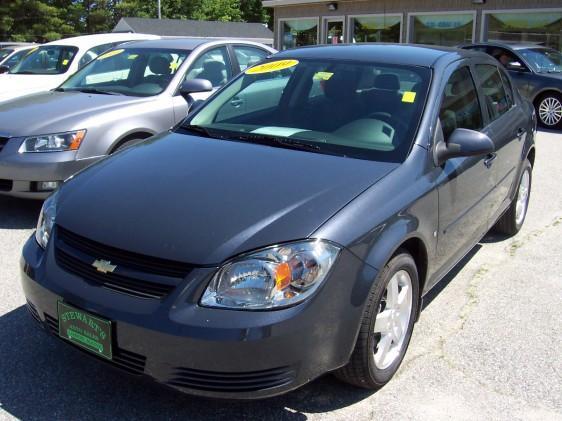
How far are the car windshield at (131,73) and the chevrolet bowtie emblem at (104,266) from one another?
12.6 feet

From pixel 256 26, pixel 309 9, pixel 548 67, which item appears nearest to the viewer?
pixel 548 67

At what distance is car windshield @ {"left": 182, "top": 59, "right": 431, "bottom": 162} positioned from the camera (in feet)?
11.4

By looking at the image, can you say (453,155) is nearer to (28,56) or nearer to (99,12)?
(28,56)

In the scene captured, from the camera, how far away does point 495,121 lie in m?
4.52

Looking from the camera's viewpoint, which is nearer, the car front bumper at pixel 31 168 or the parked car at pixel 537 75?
the car front bumper at pixel 31 168

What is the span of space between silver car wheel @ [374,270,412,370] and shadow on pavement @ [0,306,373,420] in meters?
0.22

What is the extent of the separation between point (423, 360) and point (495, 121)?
1.98 metres

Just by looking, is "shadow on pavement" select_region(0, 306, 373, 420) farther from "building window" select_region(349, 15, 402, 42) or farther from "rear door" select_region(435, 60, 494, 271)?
"building window" select_region(349, 15, 402, 42)

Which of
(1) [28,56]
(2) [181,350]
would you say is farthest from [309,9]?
(2) [181,350]

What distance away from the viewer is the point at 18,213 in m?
5.83

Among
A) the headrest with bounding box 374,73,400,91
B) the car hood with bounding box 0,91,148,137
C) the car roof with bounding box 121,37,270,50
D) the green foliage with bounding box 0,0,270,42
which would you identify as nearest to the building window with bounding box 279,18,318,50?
the car roof with bounding box 121,37,270,50

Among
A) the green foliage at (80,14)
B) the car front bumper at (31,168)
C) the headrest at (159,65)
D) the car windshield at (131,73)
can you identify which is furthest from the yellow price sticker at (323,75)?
the green foliage at (80,14)

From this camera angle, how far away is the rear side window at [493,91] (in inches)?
177

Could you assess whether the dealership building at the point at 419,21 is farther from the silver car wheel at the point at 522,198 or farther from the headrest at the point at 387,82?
the headrest at the point at 387,82
